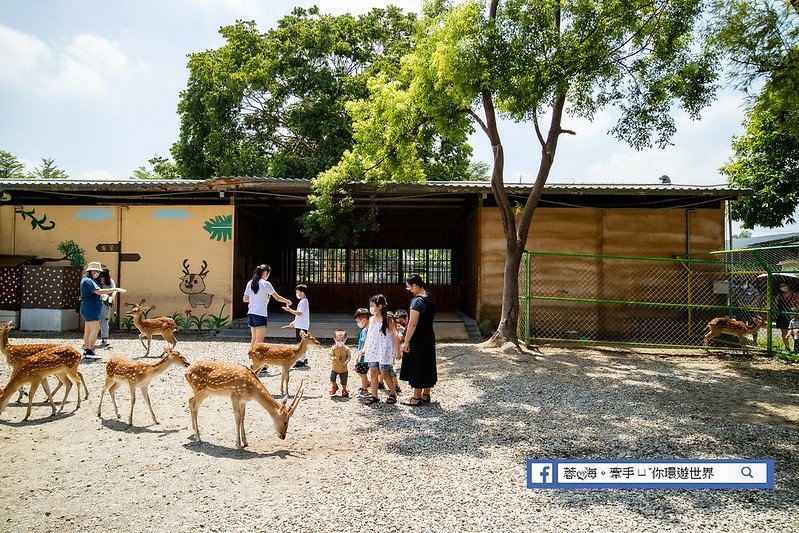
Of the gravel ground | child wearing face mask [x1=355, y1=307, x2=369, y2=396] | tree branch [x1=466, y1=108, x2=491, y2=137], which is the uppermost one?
tree branch [x1=466, y1=108, x2=491, y2=137]

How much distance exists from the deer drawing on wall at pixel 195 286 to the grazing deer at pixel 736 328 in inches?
459

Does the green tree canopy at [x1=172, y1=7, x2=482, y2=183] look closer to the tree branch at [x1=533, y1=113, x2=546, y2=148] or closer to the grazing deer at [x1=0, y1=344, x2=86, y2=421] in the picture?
the tree branch at [x1=533, y1=113, x2=546, y2=148]

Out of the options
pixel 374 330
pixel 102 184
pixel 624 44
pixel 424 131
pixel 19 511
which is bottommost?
pixel 19 511

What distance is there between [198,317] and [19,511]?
34.0 feet

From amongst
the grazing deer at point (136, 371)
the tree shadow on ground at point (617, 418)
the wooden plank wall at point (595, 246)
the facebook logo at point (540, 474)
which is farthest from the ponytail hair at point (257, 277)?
the wooden plank wall at point (595, 246)

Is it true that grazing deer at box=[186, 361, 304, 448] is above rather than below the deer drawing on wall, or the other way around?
below

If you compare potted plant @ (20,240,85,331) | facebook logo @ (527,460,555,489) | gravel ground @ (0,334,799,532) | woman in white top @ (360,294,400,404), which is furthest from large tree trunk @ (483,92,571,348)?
potted plant @ (20,240,85,331)

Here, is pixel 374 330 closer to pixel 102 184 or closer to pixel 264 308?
pixel 264 308

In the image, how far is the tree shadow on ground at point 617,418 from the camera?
4.86m

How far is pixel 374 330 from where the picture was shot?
6672mm

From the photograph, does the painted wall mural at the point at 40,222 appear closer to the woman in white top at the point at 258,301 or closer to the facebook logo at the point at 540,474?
the woman in white top at the point at 258,301

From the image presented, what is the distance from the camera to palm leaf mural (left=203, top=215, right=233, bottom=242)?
13.9 metres

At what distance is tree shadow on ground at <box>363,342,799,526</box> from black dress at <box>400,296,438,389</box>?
39 centimetres

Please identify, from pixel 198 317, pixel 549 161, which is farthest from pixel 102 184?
pixel 549 161
